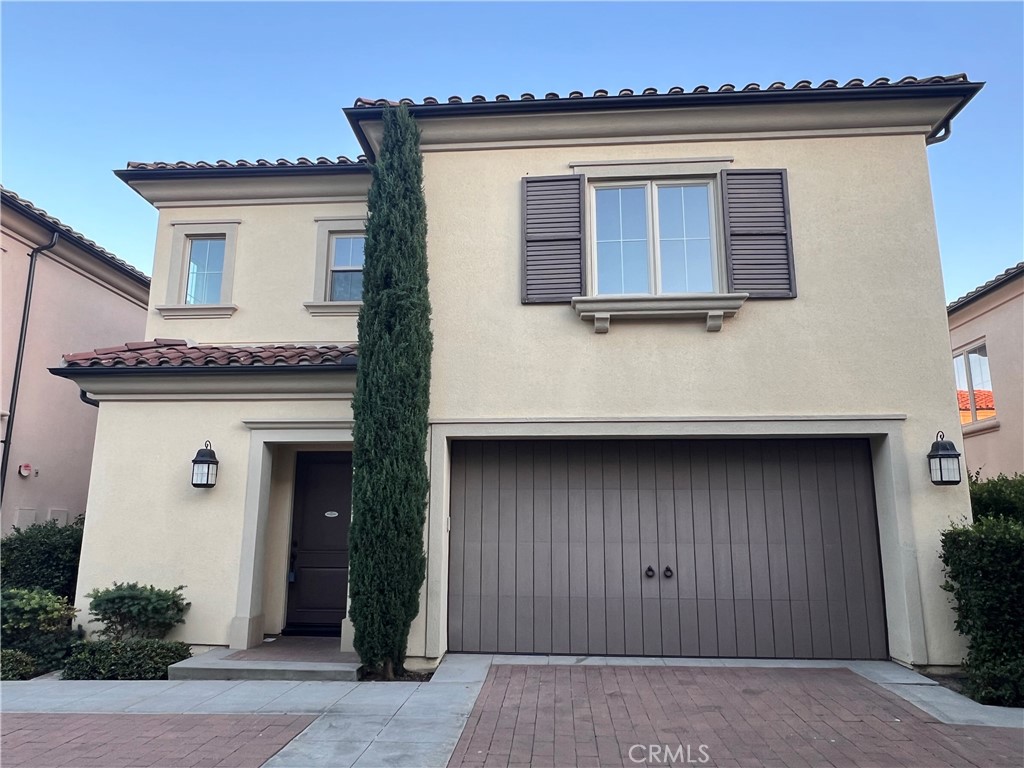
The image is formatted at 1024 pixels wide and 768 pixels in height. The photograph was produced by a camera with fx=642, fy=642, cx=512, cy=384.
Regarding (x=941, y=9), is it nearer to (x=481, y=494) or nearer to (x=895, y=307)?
(x=895, y=307)

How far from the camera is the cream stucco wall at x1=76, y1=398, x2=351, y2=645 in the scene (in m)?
7.49

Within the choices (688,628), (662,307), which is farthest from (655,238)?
(688,628)

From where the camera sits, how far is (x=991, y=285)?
11.6 metres

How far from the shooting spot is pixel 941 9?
329 inches

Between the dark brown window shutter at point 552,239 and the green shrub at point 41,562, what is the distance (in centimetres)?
672

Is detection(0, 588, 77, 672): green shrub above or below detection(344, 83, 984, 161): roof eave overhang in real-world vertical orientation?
below

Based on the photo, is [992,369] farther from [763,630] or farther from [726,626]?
[726,626]

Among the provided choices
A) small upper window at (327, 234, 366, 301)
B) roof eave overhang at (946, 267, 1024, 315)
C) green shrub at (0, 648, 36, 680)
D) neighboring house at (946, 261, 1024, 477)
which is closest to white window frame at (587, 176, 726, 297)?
small upper window at (327, 234, 366, 301)

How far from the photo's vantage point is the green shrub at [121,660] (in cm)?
668

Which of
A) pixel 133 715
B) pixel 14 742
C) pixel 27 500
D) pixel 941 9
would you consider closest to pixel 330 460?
pixel 133 715

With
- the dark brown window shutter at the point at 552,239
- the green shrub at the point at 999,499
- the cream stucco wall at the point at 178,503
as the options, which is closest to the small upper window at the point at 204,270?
the cream stucco wall at the point at 178,503

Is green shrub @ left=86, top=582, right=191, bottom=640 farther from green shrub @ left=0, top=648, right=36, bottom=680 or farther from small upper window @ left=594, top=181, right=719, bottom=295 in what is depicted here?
small upper window @ left=594, top=181, right=719, bottom=295

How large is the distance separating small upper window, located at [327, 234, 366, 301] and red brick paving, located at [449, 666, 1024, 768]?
5.78 metres

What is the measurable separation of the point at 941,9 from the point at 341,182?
8.49 m
